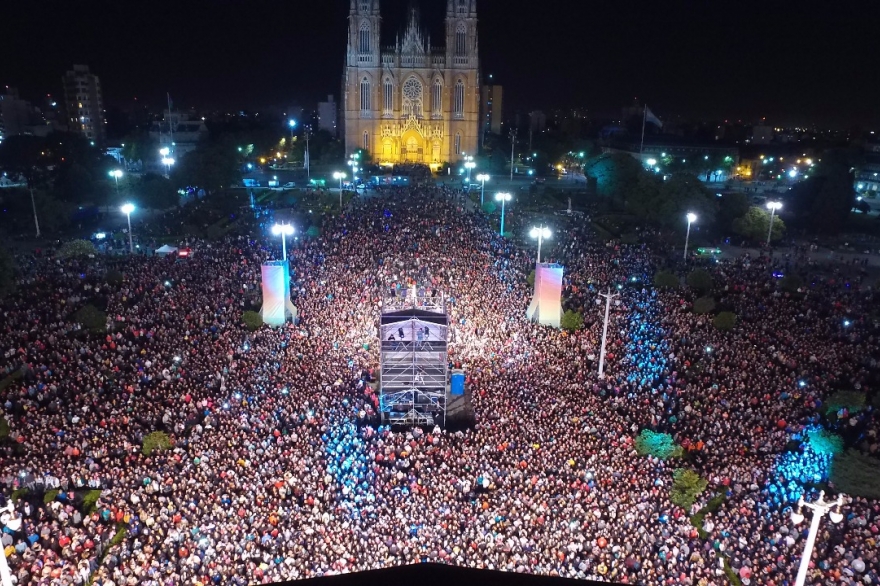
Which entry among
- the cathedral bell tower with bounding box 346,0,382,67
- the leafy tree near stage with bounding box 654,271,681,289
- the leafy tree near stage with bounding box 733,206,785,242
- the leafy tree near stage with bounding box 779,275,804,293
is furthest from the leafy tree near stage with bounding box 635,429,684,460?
the cathedral bell tower with bounding box 346,0,382,67

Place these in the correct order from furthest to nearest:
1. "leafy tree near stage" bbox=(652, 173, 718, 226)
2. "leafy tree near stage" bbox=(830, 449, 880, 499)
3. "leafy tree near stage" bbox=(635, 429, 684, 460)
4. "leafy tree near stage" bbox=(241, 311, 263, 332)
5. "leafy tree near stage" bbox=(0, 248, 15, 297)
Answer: "leafy tree near stage" bbox=(652, 173, 718, 226), "leafy tree near stage" bbox=(0, 248, 15, 297), "leafy tree near stage" bbox=(241, 311, 263, 332), "leafy tree near stage" bbox=(635, 429, 684, 460), "leafy tree near stage" bbox=(830, 449, 880, 499)

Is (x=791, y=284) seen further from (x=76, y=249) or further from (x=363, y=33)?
(x=363, y=33)

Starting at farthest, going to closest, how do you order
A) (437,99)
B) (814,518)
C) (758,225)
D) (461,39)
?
(437,99) < (461,39) < (758,225) < (814,518)

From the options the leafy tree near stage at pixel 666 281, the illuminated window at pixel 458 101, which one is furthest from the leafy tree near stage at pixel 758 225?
the illuminated window at pixel 458 101

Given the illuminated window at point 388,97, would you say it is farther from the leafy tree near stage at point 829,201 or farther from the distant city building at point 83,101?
the distant city building at point 83,101

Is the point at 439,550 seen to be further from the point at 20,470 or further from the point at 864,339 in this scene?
the point at 864,339

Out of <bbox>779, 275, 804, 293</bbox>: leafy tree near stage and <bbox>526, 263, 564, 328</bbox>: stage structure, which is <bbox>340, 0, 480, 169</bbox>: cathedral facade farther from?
<bbox>526, 263, 564, 328</bbox>: stage structure

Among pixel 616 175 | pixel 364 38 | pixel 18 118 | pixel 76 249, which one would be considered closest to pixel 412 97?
pixel 364 38

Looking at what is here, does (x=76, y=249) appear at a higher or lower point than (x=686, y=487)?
higher
